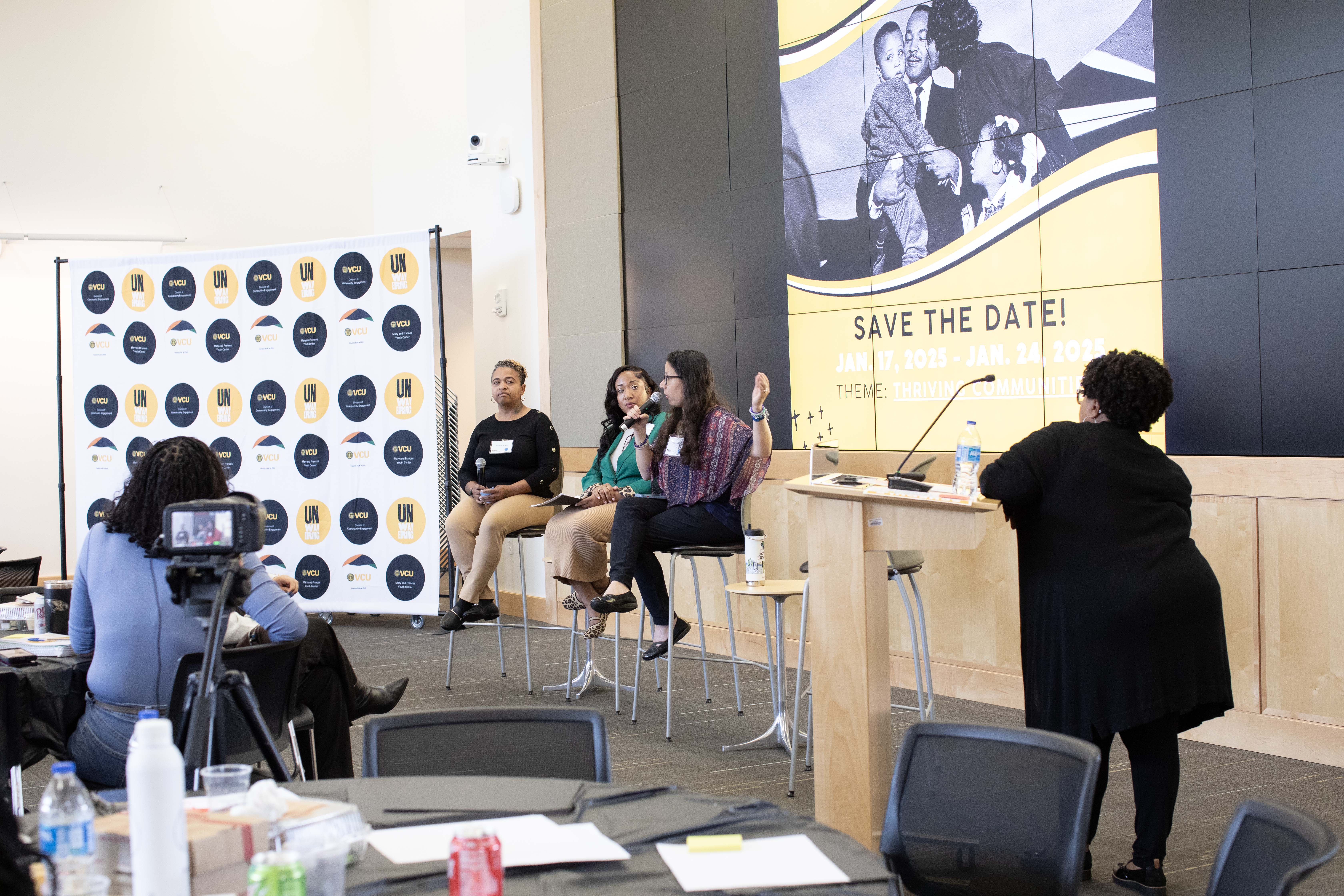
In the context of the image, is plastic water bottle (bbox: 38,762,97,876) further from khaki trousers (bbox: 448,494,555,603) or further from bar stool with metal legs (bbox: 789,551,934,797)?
khaki trousers (bbox: 448,494,555,603)

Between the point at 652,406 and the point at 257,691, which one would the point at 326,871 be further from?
the point at 652,406

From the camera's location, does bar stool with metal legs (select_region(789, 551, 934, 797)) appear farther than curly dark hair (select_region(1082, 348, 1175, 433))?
Yes

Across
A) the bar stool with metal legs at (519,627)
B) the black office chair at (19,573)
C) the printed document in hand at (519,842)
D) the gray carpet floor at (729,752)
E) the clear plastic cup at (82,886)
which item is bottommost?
the gray carpet floor at (729,752)

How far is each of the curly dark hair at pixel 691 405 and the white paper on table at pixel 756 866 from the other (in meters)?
3.21

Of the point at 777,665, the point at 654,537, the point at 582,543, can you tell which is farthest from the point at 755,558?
the point at 582,543

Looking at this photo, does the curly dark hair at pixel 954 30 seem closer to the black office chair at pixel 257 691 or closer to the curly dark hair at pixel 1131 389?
the curly dark hair at pixel 1131 389

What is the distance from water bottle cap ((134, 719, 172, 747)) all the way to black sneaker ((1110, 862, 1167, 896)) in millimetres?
2577

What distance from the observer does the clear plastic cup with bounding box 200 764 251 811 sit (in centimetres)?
151

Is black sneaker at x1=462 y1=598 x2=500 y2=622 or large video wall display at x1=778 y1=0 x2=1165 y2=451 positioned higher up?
large video wall display at x1=778 y1=0 x2=1165 y2=451

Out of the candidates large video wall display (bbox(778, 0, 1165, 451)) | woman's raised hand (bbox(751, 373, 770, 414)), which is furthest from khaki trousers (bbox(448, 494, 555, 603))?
woman's raised hand (bbox(751, 373, 770, 414))

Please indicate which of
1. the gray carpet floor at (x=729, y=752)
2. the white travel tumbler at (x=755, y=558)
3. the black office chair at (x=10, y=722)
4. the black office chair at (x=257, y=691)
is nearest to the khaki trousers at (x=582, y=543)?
the gray carpet floor at (x=729, y=752)

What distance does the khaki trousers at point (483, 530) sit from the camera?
5.62m

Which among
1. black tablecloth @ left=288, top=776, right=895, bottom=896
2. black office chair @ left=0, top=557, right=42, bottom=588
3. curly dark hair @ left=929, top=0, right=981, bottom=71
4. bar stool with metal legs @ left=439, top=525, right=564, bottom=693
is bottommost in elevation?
bar stool with metal legs @ left=439, top=525, right=564, bottom=693

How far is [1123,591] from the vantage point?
9.30 ft
